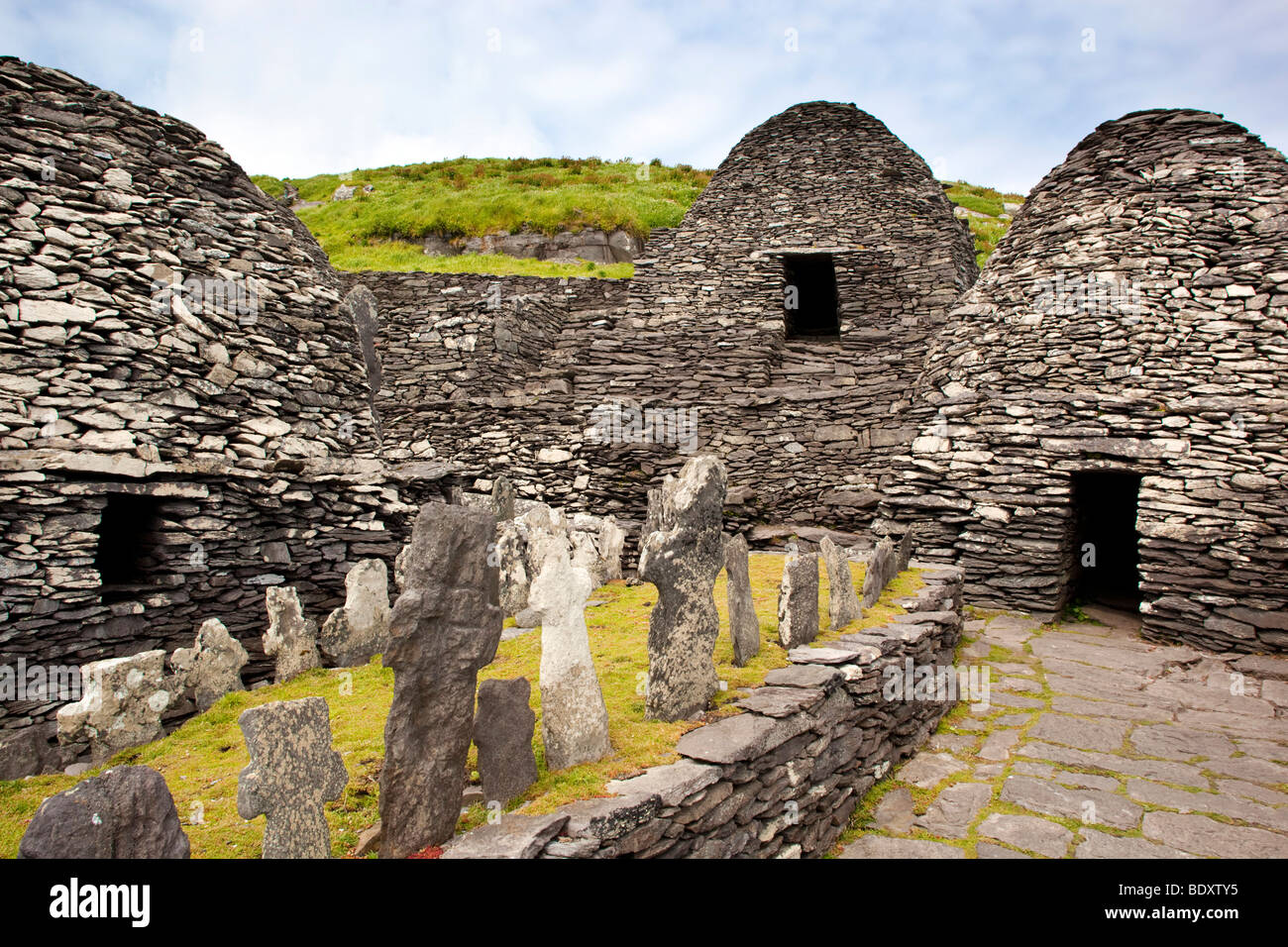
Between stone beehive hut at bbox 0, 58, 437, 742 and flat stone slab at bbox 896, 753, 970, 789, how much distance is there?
20.0 feet

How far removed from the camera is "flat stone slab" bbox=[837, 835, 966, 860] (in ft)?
14.5

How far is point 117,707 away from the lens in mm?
4520

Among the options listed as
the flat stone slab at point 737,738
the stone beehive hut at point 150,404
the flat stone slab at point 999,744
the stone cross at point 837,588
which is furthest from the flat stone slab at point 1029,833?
the stone beehive hut at point 150,404

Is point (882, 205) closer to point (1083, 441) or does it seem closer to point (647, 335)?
point (647, 335)

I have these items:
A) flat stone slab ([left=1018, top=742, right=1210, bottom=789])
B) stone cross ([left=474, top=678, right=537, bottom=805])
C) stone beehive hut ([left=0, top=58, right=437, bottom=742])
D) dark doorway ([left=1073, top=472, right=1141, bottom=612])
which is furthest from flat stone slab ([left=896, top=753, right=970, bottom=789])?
dark doorway ([left=1073, top=472, right=1141, bottom=612])

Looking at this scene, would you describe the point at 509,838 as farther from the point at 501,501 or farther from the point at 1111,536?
the point at 1111,536

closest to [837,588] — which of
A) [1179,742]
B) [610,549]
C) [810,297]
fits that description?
[1179,742]

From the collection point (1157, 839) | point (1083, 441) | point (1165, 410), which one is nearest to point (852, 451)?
point (1083, 441)

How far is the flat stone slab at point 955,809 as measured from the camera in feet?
15.4

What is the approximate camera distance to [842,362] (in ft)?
47.9

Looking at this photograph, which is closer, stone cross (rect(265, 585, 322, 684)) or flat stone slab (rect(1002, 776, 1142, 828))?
flat stone slab (rect(1002, 776, 1142, 828))

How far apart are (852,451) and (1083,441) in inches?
153

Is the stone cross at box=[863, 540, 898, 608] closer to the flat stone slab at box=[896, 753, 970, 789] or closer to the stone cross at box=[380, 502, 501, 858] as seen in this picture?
the flat stone slab at box=[896, 753, 970, 789]
